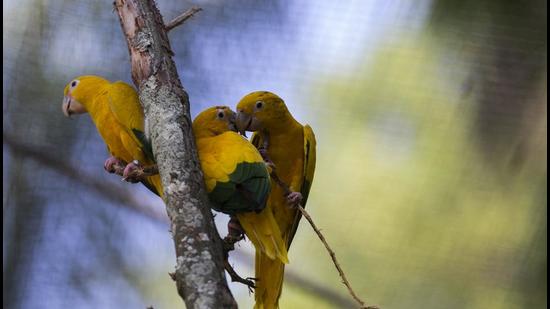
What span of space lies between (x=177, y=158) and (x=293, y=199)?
2.68 feet

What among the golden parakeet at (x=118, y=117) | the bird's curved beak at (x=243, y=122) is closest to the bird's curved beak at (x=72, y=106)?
the golden parakeet at (x=118, y=117)

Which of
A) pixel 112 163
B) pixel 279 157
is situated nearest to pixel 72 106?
pixel 112 163

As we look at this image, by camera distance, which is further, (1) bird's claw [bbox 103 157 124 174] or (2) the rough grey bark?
(1) bird's claw [bbox 103 157 124 174]

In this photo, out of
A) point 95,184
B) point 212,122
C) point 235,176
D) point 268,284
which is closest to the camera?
point 235,176

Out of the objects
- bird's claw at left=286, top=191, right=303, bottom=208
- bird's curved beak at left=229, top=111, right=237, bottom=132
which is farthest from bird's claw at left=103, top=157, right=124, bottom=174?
bird's claw at left=286, top=191, right=303, bottom=208

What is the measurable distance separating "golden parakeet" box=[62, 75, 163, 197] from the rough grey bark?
0.53 feet

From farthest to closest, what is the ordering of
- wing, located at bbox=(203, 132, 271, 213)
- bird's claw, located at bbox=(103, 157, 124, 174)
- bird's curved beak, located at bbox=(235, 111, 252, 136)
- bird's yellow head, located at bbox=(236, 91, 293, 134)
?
1. bird's yellow head, located at bbox=(236, 91, 293, 134)
2. bird's curved beak, located at bbox=(235, 111, 252, 136)
3. bird's claw, located at bbox=(103, 157, 124, 174)
4. wing, located at bbox=(203, 132, 271, 213)

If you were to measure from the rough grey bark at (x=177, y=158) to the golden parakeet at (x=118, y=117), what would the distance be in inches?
6.3

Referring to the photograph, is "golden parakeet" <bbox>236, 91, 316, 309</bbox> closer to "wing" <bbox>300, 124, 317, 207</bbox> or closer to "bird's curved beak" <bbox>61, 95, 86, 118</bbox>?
"wing" <bbox>300, 124, 317, 207</bbox>

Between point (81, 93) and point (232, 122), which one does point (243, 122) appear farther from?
point (81, 93)

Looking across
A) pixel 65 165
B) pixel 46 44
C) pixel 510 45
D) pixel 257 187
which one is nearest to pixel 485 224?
pixel 510 45

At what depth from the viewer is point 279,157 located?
254 centimetres

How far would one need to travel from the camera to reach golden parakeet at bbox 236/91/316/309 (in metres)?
2.40

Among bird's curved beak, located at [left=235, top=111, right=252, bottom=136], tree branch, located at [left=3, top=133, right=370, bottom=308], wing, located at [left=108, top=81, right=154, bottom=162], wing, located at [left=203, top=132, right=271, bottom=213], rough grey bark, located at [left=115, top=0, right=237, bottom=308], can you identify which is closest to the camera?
rough grey bark, located at [left=115, top=0, right=237, bottom=308]
